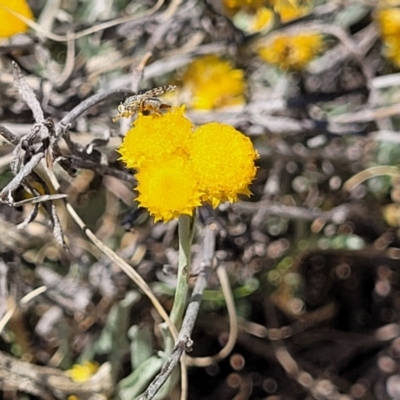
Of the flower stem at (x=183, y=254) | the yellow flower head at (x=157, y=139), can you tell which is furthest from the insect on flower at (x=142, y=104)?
the flower stem at (x=183, y=254)

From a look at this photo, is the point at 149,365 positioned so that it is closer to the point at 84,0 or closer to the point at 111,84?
the point at 111,84

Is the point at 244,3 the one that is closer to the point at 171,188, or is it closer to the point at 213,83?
the point at 213,83

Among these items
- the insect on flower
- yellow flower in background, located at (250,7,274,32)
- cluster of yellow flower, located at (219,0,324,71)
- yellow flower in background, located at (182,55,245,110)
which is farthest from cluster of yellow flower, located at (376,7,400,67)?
the insect on flower

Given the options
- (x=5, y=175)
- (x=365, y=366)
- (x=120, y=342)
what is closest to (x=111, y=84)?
(x=5, y=175)

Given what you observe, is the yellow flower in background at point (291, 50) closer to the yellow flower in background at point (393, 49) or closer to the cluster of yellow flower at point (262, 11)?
the cluster of yellow flower at point (262, 11)

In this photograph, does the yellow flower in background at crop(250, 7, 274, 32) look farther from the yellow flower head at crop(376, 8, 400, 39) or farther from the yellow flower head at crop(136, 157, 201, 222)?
the yellow flower head at crop(136, 157, 201, 222)

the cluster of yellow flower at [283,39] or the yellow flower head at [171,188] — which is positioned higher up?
the yellow flower head at [171,188]
